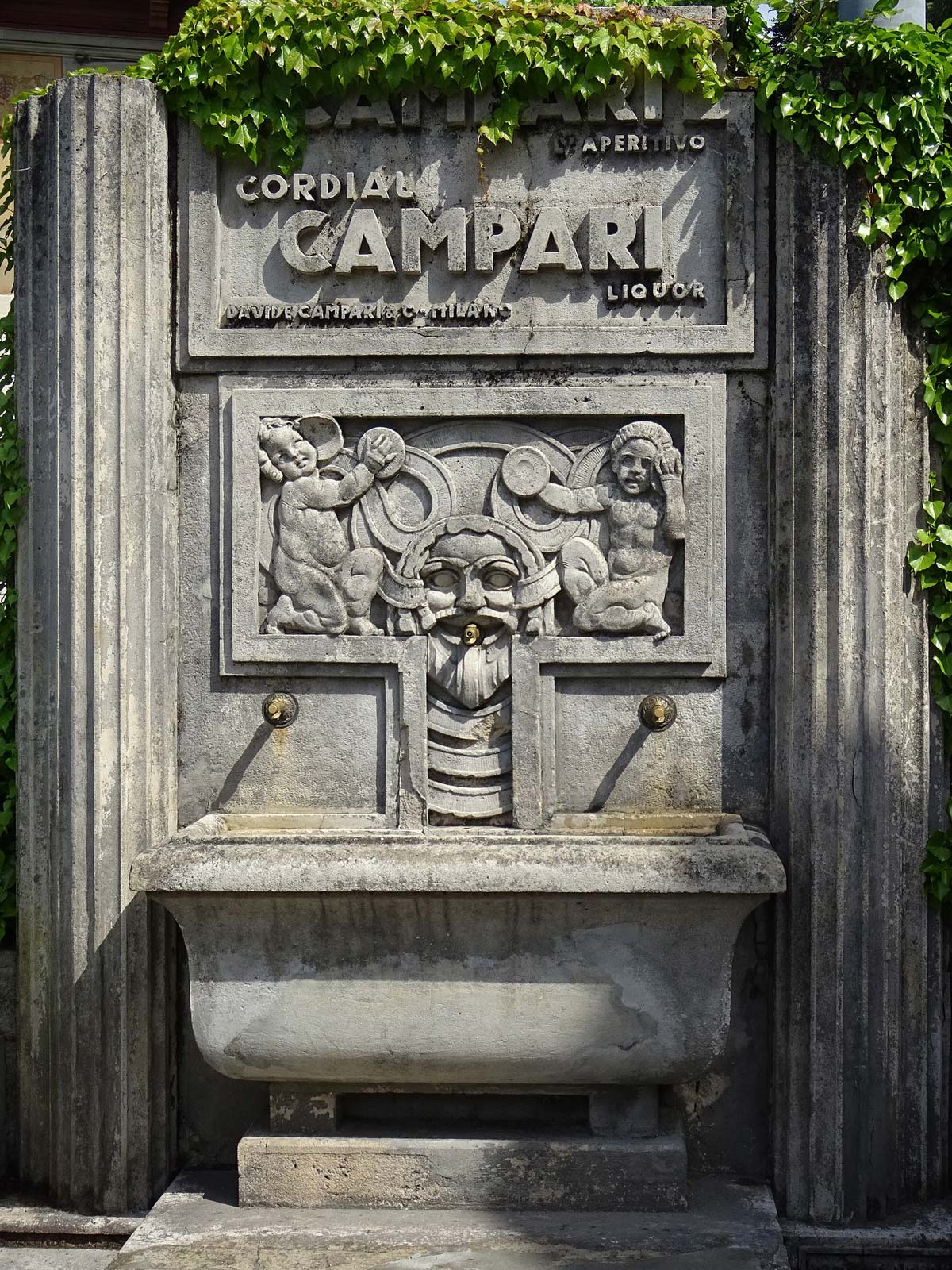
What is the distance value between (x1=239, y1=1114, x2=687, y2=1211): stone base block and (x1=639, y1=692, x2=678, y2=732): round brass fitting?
1228 millimetres

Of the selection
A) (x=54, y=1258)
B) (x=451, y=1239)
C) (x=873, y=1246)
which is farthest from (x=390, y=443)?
(x=873, y=1246)

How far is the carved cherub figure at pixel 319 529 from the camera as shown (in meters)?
3.88

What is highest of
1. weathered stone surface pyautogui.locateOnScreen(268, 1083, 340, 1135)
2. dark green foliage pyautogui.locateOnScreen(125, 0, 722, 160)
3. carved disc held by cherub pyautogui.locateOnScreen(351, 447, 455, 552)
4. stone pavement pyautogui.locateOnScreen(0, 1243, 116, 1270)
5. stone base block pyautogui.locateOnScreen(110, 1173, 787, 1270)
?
dark green foliage pyautogui.locateOnScreen(125, 0, 722, 160)

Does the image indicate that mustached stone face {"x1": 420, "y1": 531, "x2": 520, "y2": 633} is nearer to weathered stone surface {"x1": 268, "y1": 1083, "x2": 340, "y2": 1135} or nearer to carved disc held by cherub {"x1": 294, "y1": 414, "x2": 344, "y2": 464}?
carved disc held by cherub {"x1": 294, "y1": 414, "x2": 344, "y2": 464}

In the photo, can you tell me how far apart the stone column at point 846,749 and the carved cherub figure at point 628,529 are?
376 mm

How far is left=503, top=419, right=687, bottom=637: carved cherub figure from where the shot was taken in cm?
383

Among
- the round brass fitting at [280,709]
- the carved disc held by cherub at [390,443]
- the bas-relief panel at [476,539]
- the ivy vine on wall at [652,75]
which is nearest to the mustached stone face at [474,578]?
the bas-relief panel at [476,539]

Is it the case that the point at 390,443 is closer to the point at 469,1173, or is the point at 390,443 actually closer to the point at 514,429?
the point at 514,429

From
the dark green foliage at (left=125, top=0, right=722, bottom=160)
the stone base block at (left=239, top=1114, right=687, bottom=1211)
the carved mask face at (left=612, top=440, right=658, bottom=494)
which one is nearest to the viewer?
the stone base block at (left=239, top=1114, right=687, bottom=1211)

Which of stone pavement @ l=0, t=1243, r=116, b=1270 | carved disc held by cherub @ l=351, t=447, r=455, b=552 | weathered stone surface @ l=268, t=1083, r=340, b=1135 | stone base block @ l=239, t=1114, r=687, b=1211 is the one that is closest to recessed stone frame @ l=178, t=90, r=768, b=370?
carved disc held by cherub @ l=351, t=447, r=455, b=552

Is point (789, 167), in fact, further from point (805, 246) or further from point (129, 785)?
point (129, 785)

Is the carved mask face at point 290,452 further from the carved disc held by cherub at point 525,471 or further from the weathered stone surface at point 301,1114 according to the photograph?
the weathered stone surface at point 301,1114

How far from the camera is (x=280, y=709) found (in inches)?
153

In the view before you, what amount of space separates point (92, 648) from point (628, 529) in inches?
67.2
